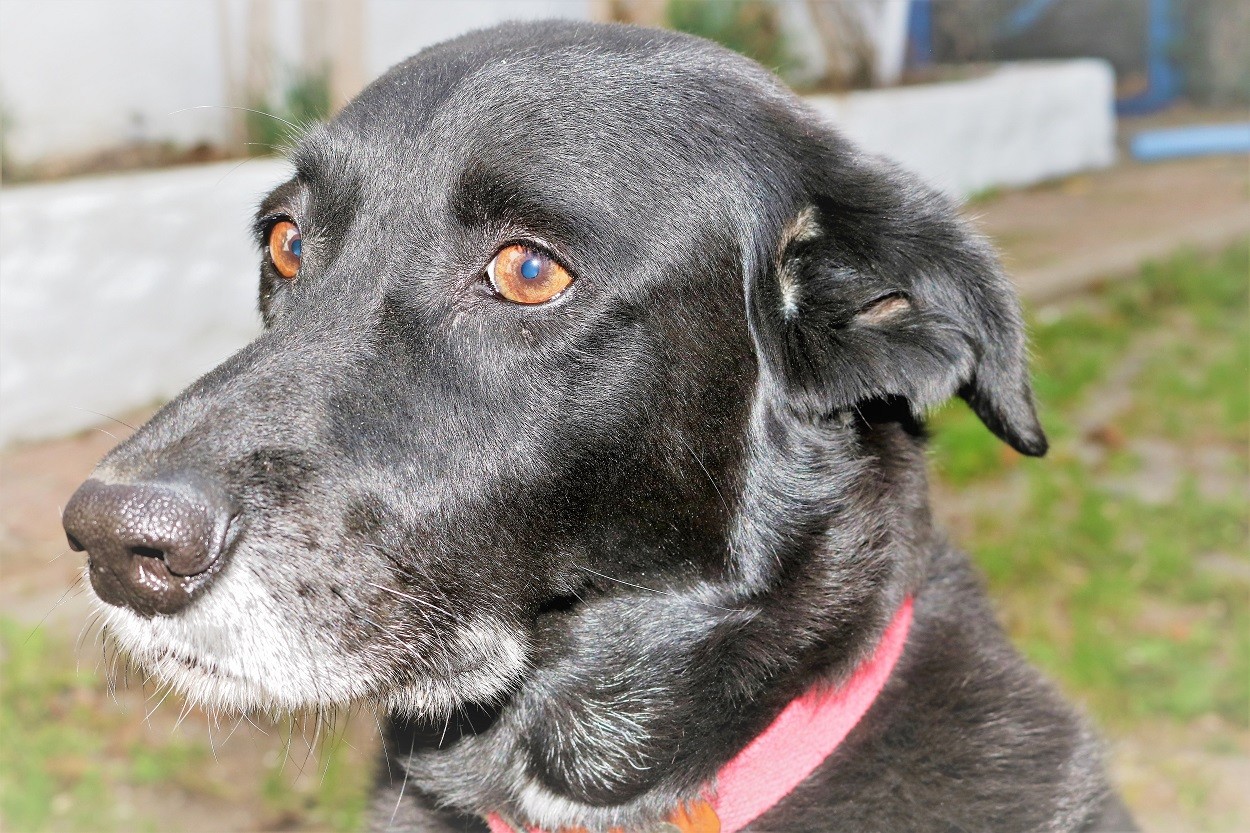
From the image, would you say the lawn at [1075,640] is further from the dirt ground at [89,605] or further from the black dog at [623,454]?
the black dog at [623,454]

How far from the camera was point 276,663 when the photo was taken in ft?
7.49

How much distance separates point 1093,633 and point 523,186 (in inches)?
137

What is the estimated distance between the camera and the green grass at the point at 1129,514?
15.5 feet

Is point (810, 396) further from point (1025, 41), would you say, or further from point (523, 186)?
point (1025, 41)

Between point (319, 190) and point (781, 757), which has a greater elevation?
point (319, 190)

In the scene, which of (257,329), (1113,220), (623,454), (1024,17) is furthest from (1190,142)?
(623,454)

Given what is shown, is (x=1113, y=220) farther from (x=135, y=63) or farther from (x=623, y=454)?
(x=623, y=454)

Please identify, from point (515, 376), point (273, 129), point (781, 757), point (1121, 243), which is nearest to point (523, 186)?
point (515, 376)

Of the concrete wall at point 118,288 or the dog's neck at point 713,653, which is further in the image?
the concrete wall at point 118,288

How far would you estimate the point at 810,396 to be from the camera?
2.61m

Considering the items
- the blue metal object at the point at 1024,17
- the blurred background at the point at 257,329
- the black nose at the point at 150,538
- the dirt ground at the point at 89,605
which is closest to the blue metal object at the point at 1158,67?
the blue metal object at the point at 1024,17

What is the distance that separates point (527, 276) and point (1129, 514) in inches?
169

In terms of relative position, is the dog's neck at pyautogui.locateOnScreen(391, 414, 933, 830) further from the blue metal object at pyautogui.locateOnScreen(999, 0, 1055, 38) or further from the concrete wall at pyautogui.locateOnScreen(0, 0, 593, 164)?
the blue metal object at pyautogui.locateOnScreen(999, 0, 1055, 38)

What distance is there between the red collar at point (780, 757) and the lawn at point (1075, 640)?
684mm
